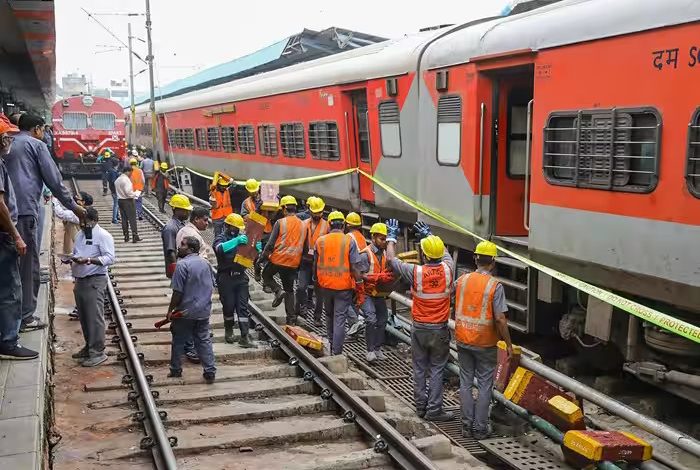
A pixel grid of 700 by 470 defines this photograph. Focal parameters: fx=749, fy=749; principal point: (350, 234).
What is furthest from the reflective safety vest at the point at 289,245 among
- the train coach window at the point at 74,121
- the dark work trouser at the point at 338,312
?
the train coach window at the point at 74,121

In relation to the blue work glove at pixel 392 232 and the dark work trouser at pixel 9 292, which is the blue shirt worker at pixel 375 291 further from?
the dark work trouser at pixel 9 292

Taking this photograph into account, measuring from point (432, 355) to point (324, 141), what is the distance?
708cm

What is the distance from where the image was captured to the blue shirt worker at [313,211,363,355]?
8133 millimetres

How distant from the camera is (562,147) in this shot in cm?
716

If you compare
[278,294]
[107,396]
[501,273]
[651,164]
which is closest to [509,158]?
[501,273]

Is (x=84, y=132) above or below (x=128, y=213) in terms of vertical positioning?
above

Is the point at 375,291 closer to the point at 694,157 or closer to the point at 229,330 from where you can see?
the point at 229,330

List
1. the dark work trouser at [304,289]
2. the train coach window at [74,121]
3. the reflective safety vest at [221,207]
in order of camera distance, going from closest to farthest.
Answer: the dark work trouser at [304,289] → the reflective safety vest at [221,207] → the train coach window at [74,121]

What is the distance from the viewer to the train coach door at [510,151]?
27.9ft

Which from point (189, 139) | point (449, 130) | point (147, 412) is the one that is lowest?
point (147, 412)

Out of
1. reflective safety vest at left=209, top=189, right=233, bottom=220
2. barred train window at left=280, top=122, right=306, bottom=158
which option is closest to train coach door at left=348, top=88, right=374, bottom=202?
barred train window at left=280, top=122, right=306, bottom=158

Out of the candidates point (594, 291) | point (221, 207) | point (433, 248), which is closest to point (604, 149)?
point (594, 291)

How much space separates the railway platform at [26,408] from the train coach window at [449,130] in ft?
16.4

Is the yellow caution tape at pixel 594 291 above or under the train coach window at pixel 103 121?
under
